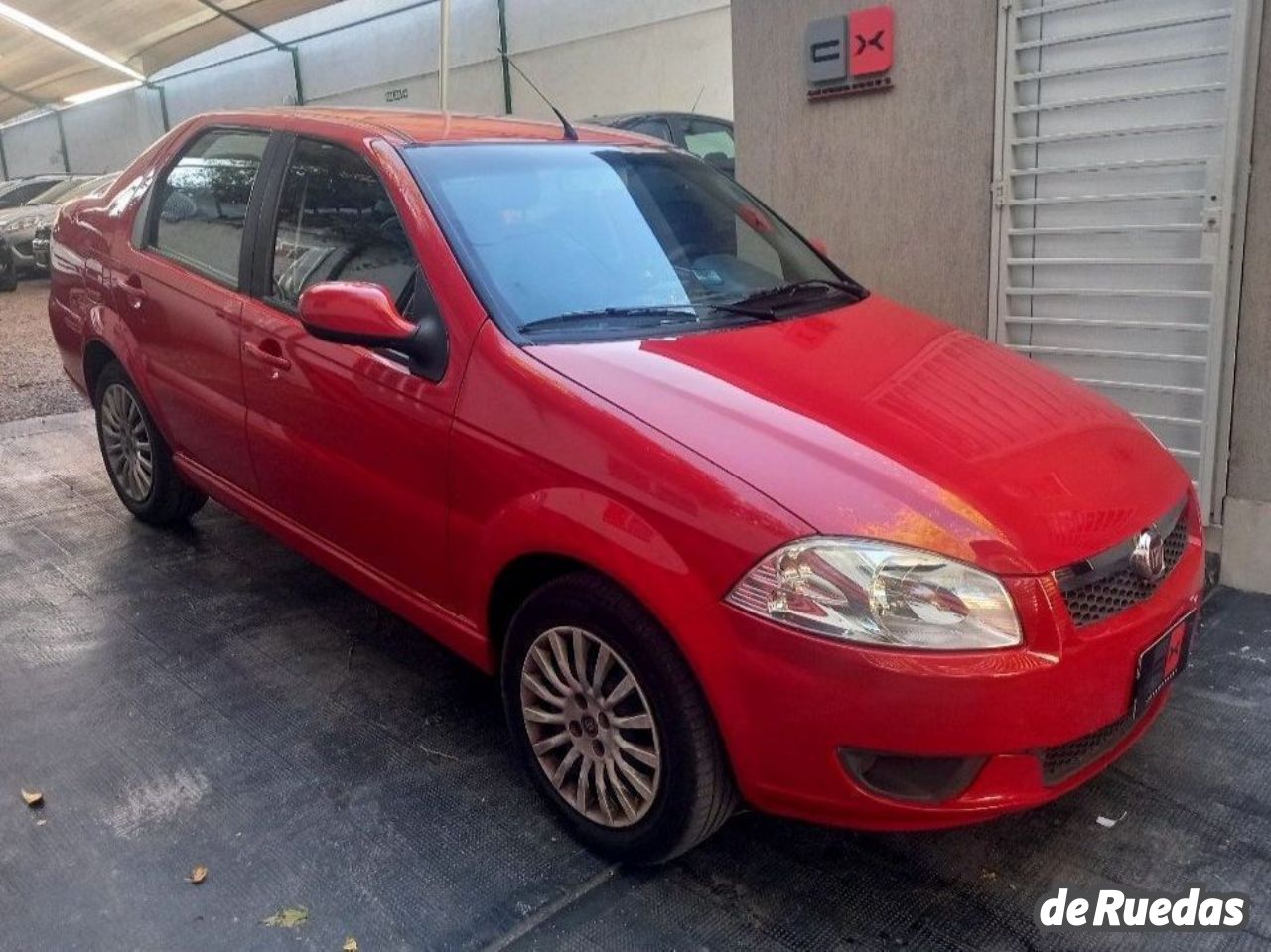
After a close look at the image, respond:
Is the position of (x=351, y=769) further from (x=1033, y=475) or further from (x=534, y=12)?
(x=534, y=12)

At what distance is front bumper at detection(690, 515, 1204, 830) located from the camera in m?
2.17

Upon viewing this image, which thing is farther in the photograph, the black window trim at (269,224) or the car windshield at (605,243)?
the black window trim at (269,224)

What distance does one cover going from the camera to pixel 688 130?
9.72m

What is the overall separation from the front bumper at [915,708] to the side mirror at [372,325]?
3.59 ft

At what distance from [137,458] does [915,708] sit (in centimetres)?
369

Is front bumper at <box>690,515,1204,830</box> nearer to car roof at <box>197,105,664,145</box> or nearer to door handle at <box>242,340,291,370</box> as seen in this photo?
door handle at <box>242,340,291,370</box>

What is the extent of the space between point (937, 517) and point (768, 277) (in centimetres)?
142

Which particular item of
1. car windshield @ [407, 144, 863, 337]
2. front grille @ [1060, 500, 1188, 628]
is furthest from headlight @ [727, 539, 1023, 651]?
car windshield @ [407, 144, 863, 337]

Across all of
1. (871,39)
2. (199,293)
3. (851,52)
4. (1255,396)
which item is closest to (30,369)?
(199,293)

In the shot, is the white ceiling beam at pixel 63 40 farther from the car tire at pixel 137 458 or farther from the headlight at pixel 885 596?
the headlight at pixel 885 596

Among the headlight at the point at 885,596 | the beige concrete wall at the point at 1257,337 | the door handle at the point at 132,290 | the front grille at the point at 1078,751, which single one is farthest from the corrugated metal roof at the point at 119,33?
the front grille at the point at 1078,751

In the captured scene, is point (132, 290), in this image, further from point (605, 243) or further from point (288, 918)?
point (288, 918)

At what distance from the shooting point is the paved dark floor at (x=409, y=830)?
247cm

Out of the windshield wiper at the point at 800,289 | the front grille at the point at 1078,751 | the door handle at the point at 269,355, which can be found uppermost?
the windshield wiper at the point at 800,289
